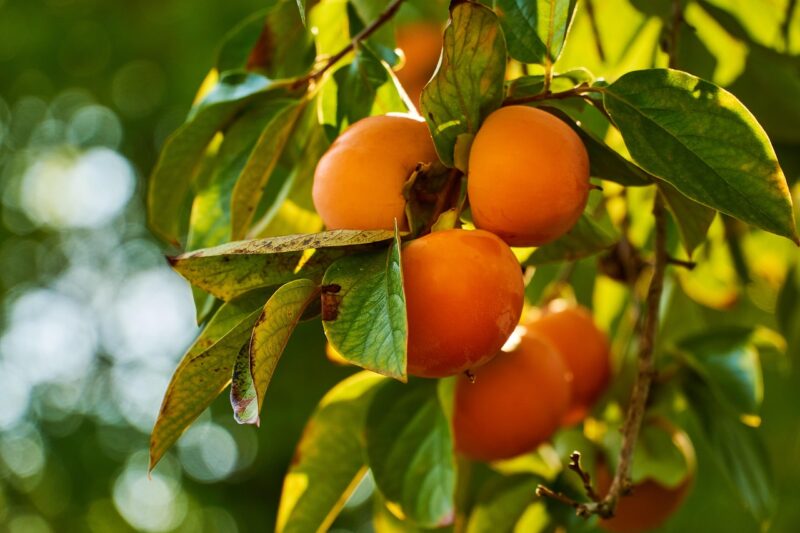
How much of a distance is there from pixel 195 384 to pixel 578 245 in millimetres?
425

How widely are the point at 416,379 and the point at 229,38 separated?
43 centimetres

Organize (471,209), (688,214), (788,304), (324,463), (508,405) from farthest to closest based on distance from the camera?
(788,304) < (324,463) < (508,405) < (688,214) < (471,209)

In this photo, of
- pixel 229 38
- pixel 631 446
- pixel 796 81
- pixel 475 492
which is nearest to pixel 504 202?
pixel 631 446

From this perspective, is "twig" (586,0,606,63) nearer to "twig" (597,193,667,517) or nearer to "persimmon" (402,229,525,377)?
"twig" (597,193,667,517)

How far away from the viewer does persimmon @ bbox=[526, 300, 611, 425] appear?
3.70 feet

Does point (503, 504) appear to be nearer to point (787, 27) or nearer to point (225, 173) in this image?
point (225, 173)

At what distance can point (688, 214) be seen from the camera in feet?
2.48

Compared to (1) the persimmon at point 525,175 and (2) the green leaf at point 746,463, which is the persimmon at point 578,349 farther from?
(1) the persimmon at point 525,175

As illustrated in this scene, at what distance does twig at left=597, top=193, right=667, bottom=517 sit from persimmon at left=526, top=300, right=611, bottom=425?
229mm

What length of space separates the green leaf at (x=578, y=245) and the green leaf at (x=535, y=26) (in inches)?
8.2

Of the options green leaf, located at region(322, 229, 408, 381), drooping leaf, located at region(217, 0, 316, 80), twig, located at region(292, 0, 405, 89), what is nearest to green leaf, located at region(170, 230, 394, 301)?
green leaf, located at region(322, 229, 408, 381)

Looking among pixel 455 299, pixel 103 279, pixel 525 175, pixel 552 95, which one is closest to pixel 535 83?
pixel 552 95

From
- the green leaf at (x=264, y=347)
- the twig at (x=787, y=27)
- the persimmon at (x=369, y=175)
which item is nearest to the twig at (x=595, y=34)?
the twig at (x=787, y=27)

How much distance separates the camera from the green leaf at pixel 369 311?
1.70 ft
